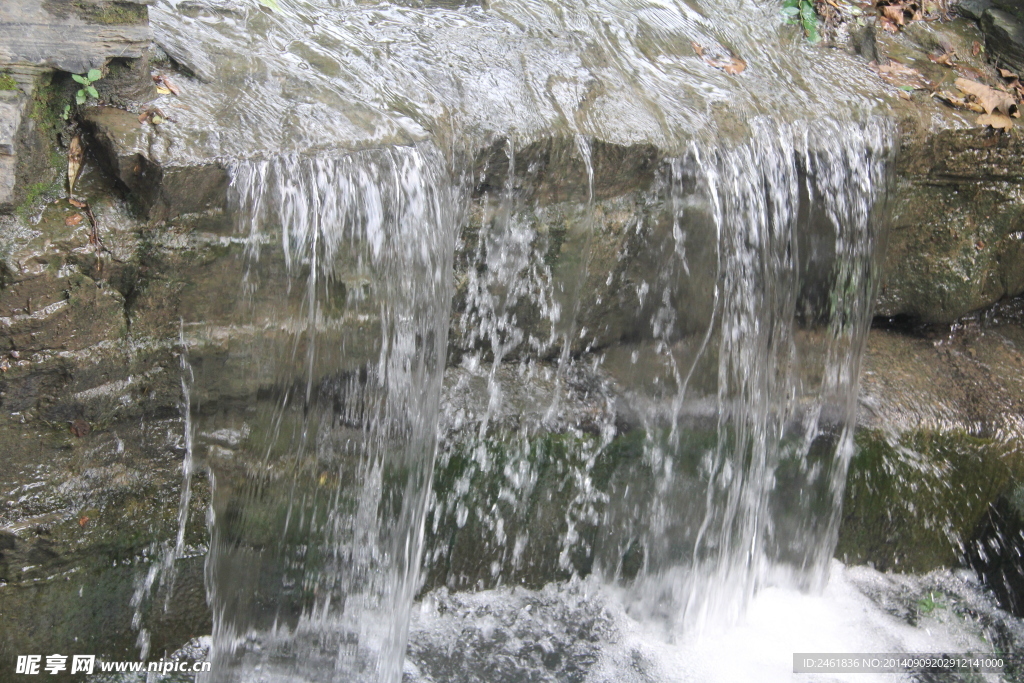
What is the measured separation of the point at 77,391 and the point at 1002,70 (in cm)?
450

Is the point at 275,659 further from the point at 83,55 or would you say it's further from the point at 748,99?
the point at 748,99

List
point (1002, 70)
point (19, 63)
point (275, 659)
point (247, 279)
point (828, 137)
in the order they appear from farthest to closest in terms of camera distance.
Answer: point (1002, 70) → point (828, 137) → point (275, 659) → point (247, 279) → point (19, 63)

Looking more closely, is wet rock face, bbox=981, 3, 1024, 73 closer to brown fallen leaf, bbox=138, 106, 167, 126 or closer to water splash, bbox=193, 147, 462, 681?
water splash, bbox=193, 147, 462, 681

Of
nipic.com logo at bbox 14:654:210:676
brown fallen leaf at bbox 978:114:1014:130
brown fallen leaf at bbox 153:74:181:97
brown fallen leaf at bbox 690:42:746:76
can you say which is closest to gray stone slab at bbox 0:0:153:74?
brown fallen leaf at bbox 153:74:181:97

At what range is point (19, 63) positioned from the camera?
7.52ft

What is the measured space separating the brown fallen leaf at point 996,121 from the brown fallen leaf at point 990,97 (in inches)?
1.6

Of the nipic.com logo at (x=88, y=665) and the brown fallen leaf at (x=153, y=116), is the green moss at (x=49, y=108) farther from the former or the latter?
the nipic.com logo at (x=88, y=665)

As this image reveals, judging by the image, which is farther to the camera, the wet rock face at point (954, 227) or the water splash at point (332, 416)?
the wet rock face at point (954, 227)

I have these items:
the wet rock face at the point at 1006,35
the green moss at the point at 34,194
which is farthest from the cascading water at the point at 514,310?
the wet rock face at the point at 1006,35

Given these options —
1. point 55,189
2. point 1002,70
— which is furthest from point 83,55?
point 1002,70

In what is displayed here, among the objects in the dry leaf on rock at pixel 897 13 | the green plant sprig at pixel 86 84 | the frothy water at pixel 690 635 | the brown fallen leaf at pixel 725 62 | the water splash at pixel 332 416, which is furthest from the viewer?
the dry leaf on rock at pixel 897 13

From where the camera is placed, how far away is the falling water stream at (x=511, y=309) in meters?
2.57

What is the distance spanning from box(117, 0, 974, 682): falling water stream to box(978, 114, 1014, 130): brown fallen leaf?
51 centimetres

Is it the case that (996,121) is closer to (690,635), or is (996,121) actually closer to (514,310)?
(514,310)
